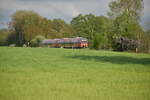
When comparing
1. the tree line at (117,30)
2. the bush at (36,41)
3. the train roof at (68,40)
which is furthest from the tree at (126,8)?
the bush at (36,41)

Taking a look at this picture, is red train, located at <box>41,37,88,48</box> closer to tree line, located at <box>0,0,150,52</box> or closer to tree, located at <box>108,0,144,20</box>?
tree line, located at <box>0,0,150,52</box>

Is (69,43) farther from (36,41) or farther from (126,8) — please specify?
(126,8)

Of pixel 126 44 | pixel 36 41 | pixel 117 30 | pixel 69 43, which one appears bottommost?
pixel 126 44

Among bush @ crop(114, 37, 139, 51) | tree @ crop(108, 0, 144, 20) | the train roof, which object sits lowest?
bush @ crop(114, 37, 139, 51)

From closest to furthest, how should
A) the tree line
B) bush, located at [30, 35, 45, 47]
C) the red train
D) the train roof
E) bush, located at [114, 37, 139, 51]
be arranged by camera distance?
the tree line, bush, located at [114, 37, 139, 51], the train roof, the red train, bush, located at [30, 35, 45, 47]

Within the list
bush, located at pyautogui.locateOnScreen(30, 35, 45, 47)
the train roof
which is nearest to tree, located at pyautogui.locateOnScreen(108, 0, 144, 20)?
the train roof

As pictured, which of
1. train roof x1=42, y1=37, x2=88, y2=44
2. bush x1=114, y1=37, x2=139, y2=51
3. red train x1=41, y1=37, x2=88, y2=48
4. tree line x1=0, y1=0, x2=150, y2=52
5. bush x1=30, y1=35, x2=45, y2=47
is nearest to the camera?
tree line x1=0, y1=0, x2=150, y2=52

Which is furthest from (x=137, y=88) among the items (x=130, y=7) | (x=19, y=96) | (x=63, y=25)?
(x=63, y=25)

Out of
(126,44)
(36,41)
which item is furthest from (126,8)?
(36,41)

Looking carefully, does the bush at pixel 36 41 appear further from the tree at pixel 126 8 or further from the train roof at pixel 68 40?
the tree at pixel 126 8

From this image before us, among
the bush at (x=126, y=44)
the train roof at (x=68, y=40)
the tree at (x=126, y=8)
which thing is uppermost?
the tree at (x=126, y=8)

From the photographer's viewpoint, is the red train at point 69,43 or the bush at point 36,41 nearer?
the red train at point 69,43

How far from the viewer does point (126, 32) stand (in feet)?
115

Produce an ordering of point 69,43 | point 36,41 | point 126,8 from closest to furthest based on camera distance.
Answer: point 126,8, point 69,43, point 36,41
